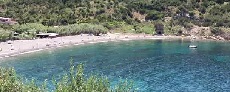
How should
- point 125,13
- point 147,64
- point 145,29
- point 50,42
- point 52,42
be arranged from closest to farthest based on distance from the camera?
point 147,64 < point 50,42 < point 52,42 < point 145,29 < point 125,13

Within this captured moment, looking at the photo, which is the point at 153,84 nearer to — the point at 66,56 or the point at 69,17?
the point at 66,56

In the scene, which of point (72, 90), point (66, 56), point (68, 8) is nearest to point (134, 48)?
point (66, 56)

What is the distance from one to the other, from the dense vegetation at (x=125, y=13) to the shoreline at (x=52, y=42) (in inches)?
262

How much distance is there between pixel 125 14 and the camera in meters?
157

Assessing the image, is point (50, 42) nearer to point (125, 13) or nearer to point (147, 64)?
point (147, 64)

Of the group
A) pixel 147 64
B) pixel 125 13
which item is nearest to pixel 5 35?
pixel 147 64

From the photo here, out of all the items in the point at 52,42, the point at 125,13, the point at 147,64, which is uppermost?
the point at 125,13

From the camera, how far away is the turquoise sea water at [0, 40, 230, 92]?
78.8m

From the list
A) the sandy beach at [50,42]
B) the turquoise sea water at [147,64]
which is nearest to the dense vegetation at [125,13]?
the sandy beach at [50,42]

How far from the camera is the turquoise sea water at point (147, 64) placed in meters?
78.8

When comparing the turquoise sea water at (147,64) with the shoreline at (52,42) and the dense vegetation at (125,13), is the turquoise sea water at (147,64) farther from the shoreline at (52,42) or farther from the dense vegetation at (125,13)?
the dense vegetation at (125,13)

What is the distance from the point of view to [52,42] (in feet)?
413

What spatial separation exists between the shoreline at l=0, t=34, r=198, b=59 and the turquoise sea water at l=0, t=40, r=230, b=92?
3612mm

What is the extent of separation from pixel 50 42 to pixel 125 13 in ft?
133
